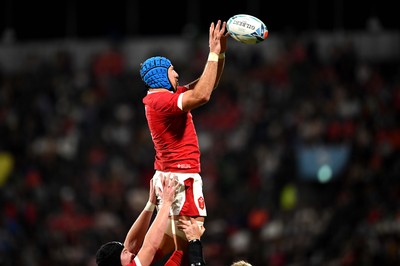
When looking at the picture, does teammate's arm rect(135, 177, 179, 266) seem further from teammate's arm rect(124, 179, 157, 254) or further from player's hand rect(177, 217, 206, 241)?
teammate's arm rect(124, 179, 157, 254)

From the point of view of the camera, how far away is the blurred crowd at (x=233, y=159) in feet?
44.1

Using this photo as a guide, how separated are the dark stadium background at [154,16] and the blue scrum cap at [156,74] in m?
10.4

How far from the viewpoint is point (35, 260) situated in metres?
15.3

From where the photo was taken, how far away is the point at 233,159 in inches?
614

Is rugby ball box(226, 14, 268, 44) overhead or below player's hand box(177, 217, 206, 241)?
overhead

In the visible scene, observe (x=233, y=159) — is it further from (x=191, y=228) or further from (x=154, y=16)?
(x=191, y=228)

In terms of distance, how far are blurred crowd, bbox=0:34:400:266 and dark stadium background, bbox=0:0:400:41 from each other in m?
0.81

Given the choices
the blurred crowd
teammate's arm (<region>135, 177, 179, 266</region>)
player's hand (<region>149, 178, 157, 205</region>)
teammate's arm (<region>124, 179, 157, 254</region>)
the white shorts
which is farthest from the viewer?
the blurred crowd

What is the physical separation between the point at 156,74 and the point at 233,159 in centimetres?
845

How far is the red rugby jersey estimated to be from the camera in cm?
727

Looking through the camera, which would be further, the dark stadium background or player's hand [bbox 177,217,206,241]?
the dark stadium background

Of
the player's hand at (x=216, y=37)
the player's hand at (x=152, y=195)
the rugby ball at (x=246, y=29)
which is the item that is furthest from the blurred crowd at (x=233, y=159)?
the player's hand at (x=216, y=37)

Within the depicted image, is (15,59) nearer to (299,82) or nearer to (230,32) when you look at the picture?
(299,82)

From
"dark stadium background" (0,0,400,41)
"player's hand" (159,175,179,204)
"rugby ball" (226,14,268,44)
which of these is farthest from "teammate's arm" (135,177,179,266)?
"dark stadium background" (0,0,400,41)
